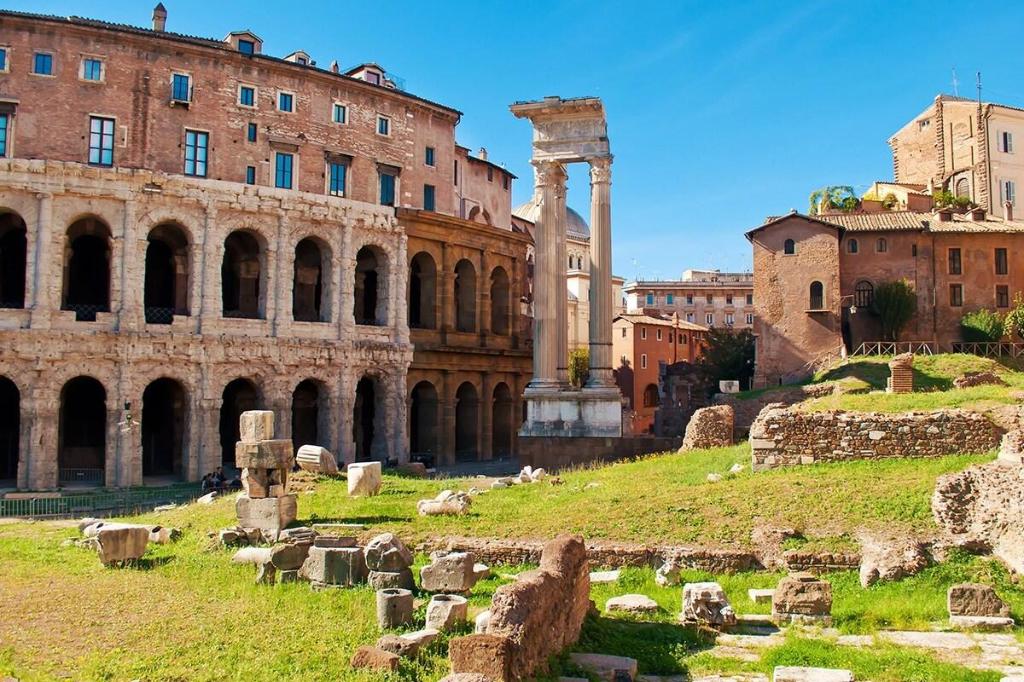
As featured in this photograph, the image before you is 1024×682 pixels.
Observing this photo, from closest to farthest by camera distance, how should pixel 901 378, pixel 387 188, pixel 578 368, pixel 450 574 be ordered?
1. pixel 450 574
2. pixel 901 378
3. pixel 387 188
4. pixel 578 368

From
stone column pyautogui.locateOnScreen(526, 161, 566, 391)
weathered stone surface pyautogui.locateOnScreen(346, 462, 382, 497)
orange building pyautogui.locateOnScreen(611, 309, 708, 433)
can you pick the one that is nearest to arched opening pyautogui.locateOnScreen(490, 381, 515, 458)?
stone column pyautogui.locateOnScreen(526, 161, 566, 391)

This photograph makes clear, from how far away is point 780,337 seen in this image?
150 feet

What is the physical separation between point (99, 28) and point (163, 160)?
500cm

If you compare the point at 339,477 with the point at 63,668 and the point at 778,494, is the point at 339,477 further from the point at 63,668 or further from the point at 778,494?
the point at 63,668

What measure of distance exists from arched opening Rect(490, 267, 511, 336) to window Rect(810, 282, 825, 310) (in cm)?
1519

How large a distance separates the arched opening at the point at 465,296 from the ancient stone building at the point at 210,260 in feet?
0.35

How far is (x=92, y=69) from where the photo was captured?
108 ft

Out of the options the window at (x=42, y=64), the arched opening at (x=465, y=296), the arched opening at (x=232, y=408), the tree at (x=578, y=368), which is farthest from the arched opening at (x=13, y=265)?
the tree at (x=578, y=368)

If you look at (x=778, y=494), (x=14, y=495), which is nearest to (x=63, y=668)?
(x=778, y=494)

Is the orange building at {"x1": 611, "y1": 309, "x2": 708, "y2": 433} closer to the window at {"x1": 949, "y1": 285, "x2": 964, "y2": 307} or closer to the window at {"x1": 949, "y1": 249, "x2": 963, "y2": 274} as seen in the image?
the window at {"x1": 949, "y1": 285, "x2": 964, "y2": 307}

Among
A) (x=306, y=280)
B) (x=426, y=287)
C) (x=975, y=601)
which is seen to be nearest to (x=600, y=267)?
(x=426, y=287)

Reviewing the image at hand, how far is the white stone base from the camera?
28156 millimetres

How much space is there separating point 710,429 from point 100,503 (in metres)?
17.3

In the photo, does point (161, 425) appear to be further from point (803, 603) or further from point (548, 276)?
point (803, 603)
